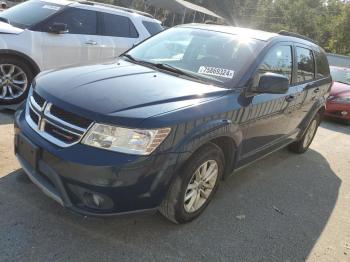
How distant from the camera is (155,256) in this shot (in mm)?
3025

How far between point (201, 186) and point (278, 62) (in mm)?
1781

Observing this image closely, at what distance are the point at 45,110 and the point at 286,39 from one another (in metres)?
2.97

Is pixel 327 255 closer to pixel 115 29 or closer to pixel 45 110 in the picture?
pixel 45 110

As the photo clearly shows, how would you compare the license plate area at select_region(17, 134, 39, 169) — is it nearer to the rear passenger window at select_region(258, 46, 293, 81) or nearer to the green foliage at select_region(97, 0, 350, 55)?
the rear passenger window at select_region(258, 46, 293, 81)

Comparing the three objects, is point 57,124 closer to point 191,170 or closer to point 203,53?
point 191,170

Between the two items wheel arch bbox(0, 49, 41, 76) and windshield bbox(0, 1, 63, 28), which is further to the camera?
windshield bbox(0, 1, 63, 28)

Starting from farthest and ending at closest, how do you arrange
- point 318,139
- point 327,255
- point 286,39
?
point 318,139, point 286,39, point 327,255

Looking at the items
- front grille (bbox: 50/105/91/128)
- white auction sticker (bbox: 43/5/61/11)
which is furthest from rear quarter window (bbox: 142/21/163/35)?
front grille (bbox: 50/105/91/128)

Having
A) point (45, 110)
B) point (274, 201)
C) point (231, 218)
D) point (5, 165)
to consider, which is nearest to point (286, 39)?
point (274, 201)

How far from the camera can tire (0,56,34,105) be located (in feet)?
19.1

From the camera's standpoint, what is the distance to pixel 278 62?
440 centimetres

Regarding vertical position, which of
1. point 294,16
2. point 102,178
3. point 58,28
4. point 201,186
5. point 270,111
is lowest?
point 201,186

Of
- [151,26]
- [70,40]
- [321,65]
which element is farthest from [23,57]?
[321,65]

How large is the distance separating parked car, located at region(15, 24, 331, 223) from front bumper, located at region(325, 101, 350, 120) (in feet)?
17.5
